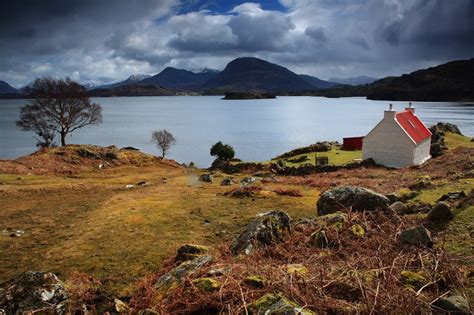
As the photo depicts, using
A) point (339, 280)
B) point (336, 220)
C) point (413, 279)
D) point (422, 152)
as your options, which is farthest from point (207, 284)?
point (422, 152)

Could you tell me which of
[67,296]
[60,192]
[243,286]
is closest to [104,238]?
[67,296]

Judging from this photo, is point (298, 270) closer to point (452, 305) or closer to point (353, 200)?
point (452, 305)

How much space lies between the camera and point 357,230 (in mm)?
13305

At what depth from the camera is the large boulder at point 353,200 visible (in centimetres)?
1892

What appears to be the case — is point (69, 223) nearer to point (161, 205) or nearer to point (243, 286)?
point (161, 205)

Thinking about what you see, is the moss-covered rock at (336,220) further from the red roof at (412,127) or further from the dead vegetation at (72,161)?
the dead vegetation at (72,161)

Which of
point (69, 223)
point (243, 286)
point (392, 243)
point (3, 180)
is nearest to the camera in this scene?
point (243, 286)

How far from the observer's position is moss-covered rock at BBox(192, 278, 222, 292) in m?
9.48

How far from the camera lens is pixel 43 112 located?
80.9 m

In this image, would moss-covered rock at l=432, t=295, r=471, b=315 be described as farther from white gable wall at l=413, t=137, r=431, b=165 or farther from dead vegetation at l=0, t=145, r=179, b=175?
dead vegetation at l=0, t=145, r=179, b=175

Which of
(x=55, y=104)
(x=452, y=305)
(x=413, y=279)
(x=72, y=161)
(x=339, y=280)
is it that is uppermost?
(x=55, y=104)

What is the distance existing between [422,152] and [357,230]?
47.5 meters

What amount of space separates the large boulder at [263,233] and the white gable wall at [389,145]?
41733mm

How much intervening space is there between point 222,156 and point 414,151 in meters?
40.2
